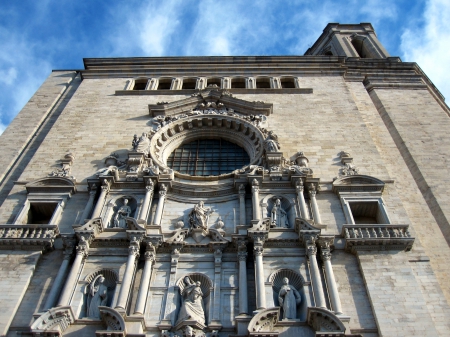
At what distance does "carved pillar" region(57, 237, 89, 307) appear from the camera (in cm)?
1336

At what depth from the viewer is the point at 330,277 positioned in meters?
13.9

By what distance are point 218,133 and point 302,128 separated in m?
3.65

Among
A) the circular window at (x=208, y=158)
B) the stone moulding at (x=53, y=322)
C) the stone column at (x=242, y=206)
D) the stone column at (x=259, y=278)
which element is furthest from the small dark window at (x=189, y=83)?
the stone moulding at (x=53, y=322)

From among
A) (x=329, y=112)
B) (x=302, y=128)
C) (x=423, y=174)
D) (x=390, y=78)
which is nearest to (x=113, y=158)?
(x=302, y=128)

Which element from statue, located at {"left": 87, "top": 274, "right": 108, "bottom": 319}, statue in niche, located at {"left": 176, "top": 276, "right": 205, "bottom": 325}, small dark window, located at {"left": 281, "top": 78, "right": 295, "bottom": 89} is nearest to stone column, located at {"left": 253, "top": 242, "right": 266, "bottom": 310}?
statue in niche, located at {"left": 176, "top": 276, "right": 205, "bottom": 325}

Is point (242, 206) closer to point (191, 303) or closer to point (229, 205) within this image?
point (229, 205)

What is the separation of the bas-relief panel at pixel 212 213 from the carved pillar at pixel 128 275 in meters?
1.69

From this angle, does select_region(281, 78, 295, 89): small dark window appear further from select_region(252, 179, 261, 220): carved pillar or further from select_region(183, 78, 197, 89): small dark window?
select_region(252, 179, 261, 220): carved pillar

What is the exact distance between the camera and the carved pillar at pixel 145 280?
1322 cm

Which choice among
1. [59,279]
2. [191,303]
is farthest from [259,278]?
[59,279]

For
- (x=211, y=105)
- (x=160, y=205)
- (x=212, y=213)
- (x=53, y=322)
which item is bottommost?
(x=53, y=322)

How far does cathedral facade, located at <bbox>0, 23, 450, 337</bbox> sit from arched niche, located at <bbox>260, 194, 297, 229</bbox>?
0.25ft

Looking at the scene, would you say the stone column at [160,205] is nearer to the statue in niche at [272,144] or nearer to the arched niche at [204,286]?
the arched niche at [204,286]

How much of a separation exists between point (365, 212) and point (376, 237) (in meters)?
2.19
